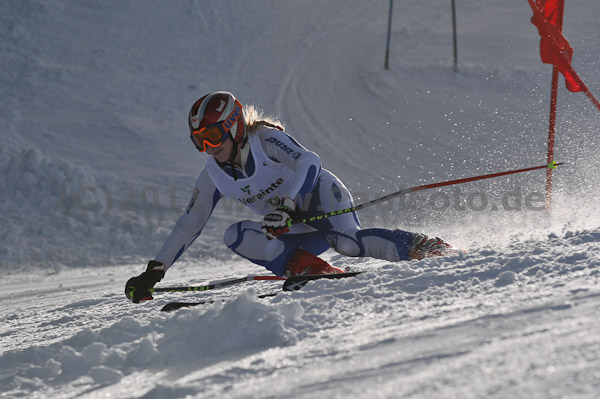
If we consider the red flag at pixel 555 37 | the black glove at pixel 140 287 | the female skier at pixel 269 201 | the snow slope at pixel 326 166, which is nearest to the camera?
the snow slope at pixel 326 166

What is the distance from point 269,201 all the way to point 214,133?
0.56 m

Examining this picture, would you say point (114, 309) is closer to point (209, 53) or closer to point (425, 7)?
point (209, 53)

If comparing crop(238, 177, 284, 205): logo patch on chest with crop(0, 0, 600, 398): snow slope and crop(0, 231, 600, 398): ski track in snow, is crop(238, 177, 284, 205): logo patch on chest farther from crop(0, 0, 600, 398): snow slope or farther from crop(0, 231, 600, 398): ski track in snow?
crop(0, 231, 600, 398): ski track in snow

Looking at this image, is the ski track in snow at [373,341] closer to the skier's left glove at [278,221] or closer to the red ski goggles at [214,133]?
the skier's left glove at [278,221]

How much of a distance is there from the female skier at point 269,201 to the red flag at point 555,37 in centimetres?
293

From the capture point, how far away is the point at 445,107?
11695mm

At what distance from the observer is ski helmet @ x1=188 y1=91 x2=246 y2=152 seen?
3.80m

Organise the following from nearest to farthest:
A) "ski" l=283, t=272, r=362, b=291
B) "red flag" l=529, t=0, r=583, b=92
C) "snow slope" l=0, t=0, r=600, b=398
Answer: "snow slope" l=0, t=0, r=600, b=398 → "ski" l=283, t=272, r=362, b=291 → "red flag" l=529, t=0, r=583, b=92

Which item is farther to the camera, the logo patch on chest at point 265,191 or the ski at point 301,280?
the logo patch on chest at point 265,191

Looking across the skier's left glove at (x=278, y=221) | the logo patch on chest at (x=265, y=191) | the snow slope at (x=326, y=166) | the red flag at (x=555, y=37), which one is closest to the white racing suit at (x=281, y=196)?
the logo patch on chest at (x=265, y=191)

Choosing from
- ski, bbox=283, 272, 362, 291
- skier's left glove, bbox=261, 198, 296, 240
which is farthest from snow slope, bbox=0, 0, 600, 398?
skier's left glove, bbox=261, 198, 296, 240

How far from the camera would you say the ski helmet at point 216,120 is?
3803 millimetres

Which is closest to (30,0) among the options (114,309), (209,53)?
(209,53)

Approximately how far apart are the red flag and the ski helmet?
3.34 metres
